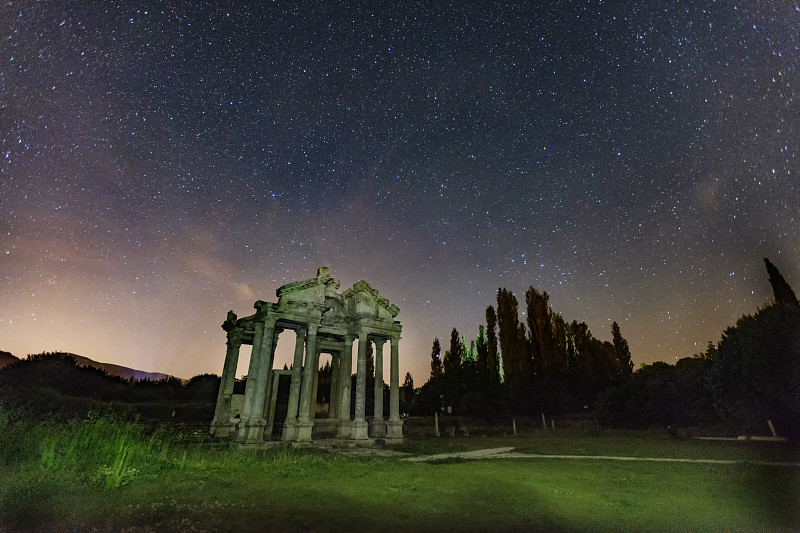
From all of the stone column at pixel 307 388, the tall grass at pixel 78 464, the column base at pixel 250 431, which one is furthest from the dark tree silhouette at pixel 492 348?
the tall grass at pixel 78 464

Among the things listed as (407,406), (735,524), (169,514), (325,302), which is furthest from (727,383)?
(407,406)

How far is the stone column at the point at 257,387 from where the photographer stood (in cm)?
2003

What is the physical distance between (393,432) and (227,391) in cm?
1150

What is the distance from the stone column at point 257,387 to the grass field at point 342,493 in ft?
20.3

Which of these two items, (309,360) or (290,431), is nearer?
(290,431)

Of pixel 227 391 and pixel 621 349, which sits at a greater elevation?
pixel 621 349

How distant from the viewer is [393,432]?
80.2 feet

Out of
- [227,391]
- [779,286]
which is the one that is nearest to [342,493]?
[227,391]

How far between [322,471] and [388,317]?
14538 millimetres

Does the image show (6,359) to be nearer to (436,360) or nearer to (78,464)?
(78,464)

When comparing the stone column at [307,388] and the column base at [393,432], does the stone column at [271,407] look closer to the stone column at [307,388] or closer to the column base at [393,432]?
the stone column at [307,388]

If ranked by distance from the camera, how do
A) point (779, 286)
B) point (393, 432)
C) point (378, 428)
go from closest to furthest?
1. point (393, 432)
2. point (378, 428)
3. point (779, 286)

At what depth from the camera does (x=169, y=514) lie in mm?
6930

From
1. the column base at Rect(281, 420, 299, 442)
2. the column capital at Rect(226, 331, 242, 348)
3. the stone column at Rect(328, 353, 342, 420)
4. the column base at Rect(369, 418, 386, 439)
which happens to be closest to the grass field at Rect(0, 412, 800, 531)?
the column base at Rect(281, 420, 299, 442)
